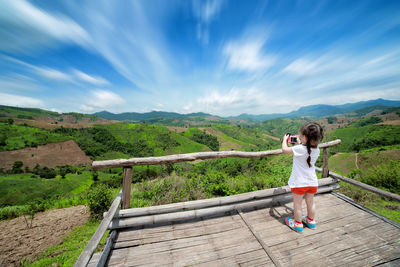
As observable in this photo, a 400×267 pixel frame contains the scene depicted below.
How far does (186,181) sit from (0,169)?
80244 mm

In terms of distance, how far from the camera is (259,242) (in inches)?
81.2

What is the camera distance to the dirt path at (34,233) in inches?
151

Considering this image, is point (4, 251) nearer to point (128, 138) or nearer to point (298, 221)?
point (298, 221)

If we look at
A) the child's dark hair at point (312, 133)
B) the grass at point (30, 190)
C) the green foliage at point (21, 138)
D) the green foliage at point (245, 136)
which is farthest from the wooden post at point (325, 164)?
the green foliage at point (245, 136)

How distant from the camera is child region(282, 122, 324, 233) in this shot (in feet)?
6.82

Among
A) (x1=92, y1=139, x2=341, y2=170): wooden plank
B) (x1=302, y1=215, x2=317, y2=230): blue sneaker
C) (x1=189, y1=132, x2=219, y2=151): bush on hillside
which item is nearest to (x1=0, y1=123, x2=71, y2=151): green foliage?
(x1=189, y1=132, x2=219, y2=151): bush on hillside

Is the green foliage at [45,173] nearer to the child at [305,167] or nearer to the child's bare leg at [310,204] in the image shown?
the child at [305,167]

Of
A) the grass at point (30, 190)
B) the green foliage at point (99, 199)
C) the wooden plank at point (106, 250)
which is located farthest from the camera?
the grass at point (30, 190)

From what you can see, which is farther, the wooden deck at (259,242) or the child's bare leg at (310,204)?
the child's bare leg at (310,204)

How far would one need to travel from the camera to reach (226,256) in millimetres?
1865

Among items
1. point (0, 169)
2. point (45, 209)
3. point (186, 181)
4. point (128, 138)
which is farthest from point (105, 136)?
point (186, 181)

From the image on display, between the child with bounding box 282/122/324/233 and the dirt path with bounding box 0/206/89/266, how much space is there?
6041 millimetres

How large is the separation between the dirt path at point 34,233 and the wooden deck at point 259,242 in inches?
154

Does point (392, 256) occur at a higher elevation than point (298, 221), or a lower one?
lower
